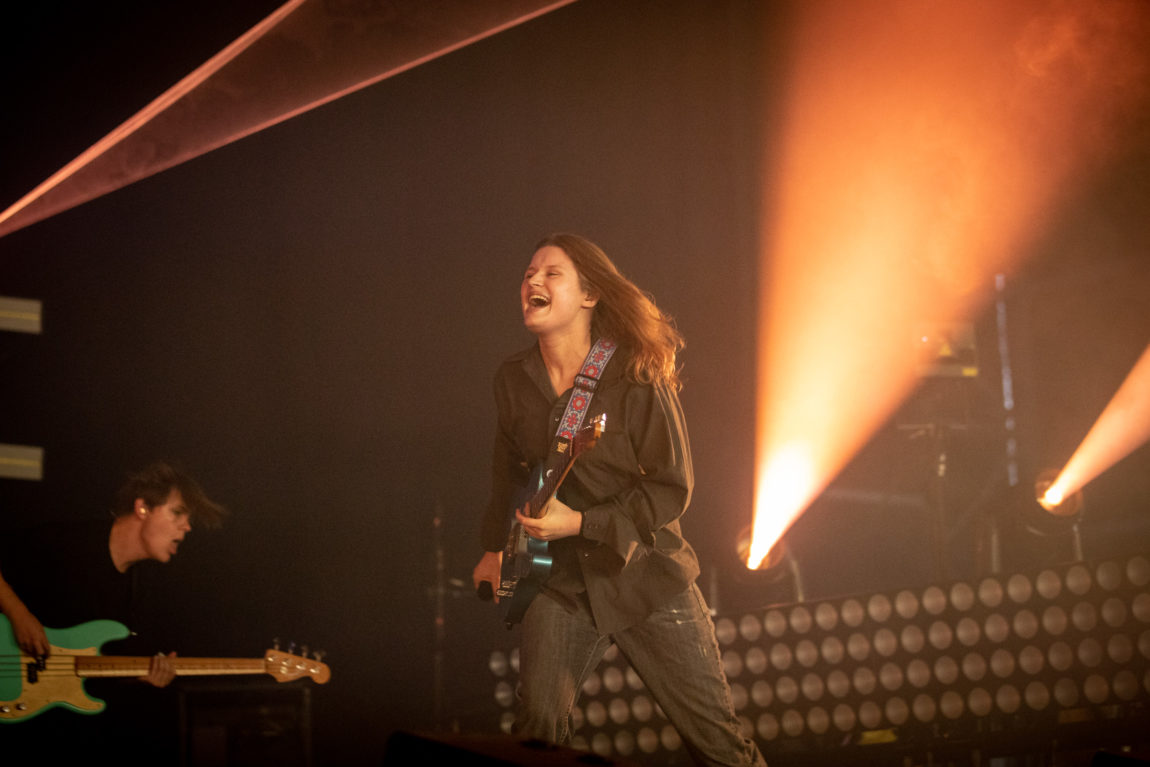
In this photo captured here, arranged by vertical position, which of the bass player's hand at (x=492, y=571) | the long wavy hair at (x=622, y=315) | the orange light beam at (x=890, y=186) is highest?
the orange light beam at (x=890, y=186)

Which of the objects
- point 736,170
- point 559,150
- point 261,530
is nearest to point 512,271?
point 559,150

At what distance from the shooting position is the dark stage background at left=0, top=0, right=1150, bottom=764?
15.2 ft

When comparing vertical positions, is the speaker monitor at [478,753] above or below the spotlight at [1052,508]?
below

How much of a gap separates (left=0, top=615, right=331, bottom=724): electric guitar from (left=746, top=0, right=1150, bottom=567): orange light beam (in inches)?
123

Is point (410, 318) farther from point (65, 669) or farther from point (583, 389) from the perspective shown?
point (583, 389)

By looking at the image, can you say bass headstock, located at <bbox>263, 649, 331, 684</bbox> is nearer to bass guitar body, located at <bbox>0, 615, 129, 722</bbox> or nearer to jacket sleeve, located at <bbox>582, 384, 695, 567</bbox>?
bass guitar body, located at <bbox>0, 615, 129, 722</bbox>

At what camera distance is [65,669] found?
4254mm

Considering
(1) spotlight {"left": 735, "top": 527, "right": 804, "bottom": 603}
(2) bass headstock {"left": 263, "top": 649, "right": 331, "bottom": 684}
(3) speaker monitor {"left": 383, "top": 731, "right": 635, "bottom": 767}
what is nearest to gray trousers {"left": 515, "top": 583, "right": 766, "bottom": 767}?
(3) speaker monitor {"left": 383, "top": 731, "right": 635, "bottom": 767}

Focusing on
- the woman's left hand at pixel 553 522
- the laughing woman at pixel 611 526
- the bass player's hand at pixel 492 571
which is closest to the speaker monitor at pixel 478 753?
the laughing woman at pixel 611 526

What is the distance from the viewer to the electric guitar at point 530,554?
9.10 feet

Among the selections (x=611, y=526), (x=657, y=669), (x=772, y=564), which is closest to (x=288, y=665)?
(x=772, y=564)

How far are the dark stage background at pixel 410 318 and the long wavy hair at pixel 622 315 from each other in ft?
6.89

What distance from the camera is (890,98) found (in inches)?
231

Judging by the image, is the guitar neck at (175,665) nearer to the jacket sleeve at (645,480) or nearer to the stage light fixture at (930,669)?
the stage light fixture at (930,669)
